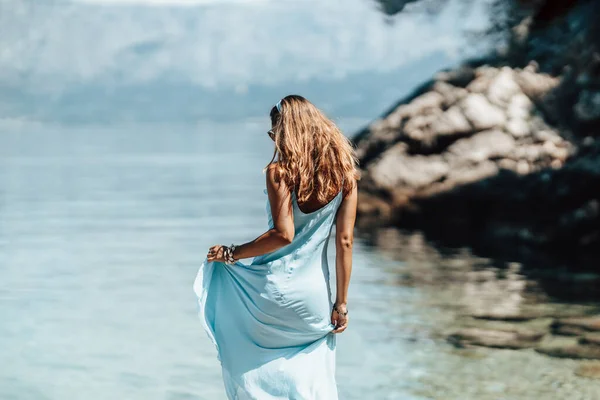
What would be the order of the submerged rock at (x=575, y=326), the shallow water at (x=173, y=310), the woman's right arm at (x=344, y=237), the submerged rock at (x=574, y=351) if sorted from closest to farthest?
the woman's right arm at (x=344, y=237), the shallow water at (x=173, y=310), the submerged rock at (x=574, y=351), the submerged rock at (x=575, y=326)

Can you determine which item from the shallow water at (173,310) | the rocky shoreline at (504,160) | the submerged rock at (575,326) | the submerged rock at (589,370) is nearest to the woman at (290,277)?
the shallow water at (173,310)

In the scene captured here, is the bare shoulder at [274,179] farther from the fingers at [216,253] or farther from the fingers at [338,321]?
the fingers at [338,321]

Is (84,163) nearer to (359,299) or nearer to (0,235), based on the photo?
(0,235)

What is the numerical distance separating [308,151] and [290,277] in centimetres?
48

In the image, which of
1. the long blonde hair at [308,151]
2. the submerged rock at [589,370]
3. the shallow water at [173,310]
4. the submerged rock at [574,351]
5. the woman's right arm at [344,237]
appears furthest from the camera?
the submerged rock at [574,351]

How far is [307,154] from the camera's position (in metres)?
3.09

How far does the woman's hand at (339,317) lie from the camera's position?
11.1ft

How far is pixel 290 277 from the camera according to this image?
10.8 feet

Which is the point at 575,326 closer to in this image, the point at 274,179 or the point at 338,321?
the point at 338,321

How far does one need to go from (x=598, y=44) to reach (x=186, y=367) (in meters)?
9.40

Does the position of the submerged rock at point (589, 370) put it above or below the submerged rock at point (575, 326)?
below

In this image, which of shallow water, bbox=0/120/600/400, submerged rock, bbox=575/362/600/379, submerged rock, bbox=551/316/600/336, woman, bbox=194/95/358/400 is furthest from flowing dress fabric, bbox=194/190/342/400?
submerged rock, bbox=551/316/600/336

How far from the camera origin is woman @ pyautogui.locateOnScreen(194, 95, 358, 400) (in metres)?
3.11

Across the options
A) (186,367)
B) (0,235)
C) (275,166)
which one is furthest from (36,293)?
(275,166)
